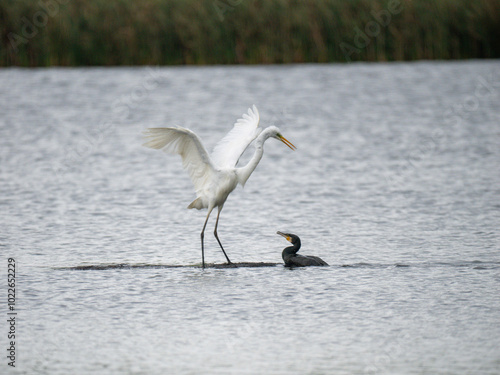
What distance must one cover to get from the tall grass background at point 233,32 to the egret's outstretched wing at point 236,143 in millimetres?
15049

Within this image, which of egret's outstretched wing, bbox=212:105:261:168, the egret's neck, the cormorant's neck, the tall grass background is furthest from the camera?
the tall grass background

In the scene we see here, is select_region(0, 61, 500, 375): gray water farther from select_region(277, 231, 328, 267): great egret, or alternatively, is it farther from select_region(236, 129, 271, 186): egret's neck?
select_region(236, 129, 271, 186): egret's neck

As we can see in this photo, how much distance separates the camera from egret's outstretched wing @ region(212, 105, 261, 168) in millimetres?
8977

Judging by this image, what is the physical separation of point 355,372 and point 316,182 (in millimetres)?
7674

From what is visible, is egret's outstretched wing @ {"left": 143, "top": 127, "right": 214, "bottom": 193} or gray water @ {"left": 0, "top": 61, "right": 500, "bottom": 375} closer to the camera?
gray water @ {"left": 0, "top": 61, "right": 500, "bottom": 375}

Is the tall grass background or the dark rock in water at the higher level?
the tall grass background

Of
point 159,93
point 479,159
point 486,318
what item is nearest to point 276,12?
point 159,93

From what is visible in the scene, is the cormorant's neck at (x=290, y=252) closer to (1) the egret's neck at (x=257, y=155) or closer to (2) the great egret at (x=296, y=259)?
(2) the great egret at (x=296, y=259)

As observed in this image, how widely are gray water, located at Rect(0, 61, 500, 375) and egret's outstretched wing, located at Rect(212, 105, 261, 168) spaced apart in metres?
0.97

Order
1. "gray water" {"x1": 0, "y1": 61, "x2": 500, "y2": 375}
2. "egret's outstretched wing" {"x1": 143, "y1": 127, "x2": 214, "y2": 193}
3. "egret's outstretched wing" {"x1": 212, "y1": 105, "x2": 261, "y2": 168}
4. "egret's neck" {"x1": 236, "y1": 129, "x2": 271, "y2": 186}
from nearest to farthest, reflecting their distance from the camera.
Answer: "gray water" {"x1": 0, "y1": 61, "x2": 500, "y2": 375} < "egret's outstretched wing" {"x1": 143, "y1": 127, "x2": 214, "y2": 193} < "egret's neck" {"x1": 236, "y1": 129, "x2": 271, "y2": 186} < "egret's outstretched wing" {"x1": 212, "y1": 105, "x2": 261, "y2": 168}

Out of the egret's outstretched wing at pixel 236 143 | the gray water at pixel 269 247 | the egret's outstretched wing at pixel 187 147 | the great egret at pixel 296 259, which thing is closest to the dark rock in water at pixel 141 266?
the gray water at pixel 269 247

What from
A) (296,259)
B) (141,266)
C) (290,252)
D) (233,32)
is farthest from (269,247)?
(233,32)

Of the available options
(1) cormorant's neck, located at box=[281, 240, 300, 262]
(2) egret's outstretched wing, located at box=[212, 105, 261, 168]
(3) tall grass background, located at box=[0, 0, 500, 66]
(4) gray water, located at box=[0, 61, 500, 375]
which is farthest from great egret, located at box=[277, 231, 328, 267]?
(3) tall grass background, located at box=[0, 0, 500, 66]

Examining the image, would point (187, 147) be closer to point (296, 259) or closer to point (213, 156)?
point (213, 156)
